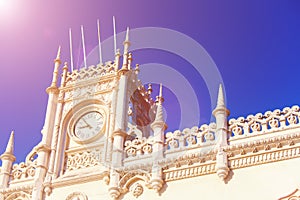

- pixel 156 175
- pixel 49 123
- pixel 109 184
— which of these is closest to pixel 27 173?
pixel 49 123

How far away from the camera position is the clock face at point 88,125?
72.9 ft

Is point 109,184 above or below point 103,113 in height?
below

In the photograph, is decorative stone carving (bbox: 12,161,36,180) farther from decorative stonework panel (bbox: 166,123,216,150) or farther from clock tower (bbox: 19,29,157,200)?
decorative stonework panel (bbox: 166,123,216,150)

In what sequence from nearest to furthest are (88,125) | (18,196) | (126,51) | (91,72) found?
(18,196)
(88,125)
(126,51)
(91,72)

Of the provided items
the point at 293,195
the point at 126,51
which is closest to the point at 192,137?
the point at 293,195

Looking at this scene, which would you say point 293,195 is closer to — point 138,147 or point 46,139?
point 138,147

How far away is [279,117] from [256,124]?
656 mm

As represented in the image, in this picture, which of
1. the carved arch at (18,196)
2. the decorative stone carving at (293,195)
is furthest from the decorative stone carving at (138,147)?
the decorative stone carving at (293,195)

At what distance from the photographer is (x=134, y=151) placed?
2081cm

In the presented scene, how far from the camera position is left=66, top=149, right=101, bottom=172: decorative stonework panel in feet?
70.3

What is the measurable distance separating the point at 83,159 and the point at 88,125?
1327 millimetres

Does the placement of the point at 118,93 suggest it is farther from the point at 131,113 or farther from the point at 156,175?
the point at 156,175

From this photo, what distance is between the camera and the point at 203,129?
1984cm

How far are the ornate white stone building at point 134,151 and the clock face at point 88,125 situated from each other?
4 cm
